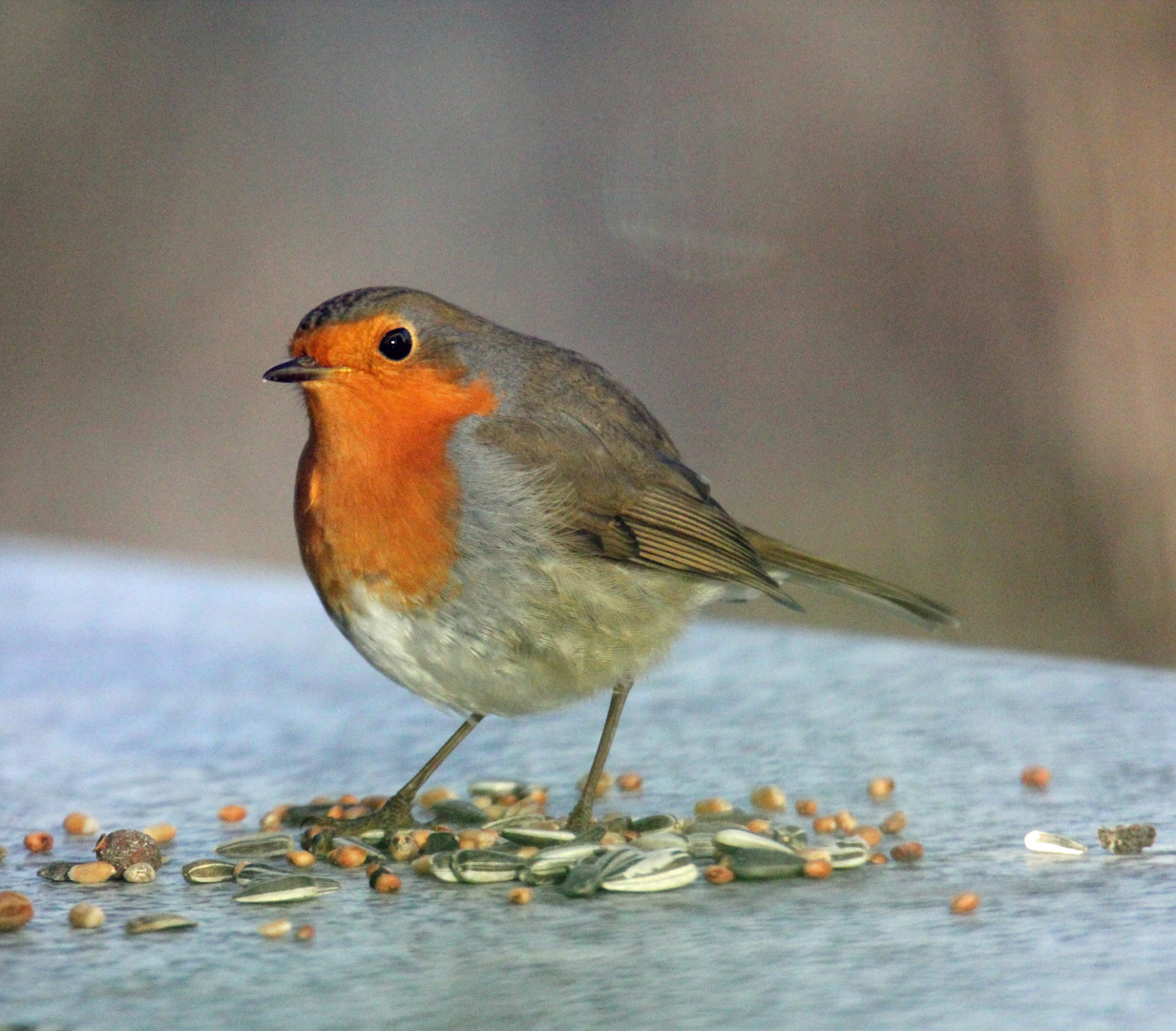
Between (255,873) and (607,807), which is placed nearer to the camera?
(255,873)

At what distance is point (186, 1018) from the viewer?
1536 millimetres

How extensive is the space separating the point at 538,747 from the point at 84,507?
4.91 m

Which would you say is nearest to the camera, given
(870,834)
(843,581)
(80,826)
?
(870,834)

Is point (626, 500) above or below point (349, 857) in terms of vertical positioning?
above

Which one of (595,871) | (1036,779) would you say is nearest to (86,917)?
(595,871)

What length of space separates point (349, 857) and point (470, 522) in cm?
53

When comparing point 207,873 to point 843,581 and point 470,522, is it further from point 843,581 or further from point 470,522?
point 843,581

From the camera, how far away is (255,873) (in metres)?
2.11

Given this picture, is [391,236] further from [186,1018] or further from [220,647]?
[186,1018]

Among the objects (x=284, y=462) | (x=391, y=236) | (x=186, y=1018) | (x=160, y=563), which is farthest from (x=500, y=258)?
(x=186, y=1018)

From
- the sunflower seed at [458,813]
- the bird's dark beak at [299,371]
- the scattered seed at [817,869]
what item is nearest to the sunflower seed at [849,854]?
the scattered seed at [817,869]

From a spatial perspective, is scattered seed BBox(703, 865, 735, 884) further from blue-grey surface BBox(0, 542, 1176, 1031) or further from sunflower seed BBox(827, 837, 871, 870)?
sunflower seed BBox(827, 837, 871, 870)

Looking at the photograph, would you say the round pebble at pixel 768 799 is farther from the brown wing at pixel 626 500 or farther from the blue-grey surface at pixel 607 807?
the brown wing at pixel 626 500

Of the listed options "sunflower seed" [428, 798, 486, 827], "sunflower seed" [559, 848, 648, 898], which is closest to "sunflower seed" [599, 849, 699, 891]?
"sunflower seed" [559, 848, 648, 898]
